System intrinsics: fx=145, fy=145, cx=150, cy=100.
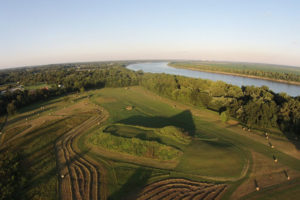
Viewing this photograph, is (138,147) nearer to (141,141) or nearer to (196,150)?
(141,141)

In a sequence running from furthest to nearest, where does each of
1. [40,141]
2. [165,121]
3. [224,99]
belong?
[224,99] < [165,121] < [40,141]

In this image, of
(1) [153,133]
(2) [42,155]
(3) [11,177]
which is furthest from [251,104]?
(3) [11,177]

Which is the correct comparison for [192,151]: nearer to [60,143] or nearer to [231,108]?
[231,108]

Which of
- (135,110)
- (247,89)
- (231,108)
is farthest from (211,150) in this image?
(247,89)

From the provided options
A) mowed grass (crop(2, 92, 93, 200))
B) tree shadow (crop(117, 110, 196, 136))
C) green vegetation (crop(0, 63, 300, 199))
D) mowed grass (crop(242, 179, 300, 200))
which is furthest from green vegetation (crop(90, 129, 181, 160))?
mowed grass (crop(242, 179, 300, 200))

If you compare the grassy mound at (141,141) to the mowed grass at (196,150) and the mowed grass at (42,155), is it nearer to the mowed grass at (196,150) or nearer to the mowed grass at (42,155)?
the mowed grass at (196,150)

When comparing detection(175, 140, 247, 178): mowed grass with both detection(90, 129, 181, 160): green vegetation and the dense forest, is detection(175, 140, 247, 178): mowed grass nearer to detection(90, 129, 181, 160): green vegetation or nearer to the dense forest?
detection(90, 129, 181, 160): green vegetation
